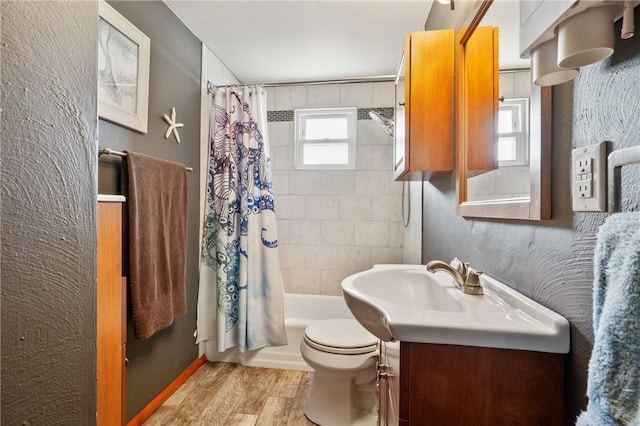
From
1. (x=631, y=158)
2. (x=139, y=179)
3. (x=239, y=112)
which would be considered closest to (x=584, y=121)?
(x=631, y=158)

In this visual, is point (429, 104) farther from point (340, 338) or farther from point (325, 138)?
point (325, 138)

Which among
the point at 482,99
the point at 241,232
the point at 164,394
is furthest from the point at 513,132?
the point at 164,394

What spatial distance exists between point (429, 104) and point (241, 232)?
4.87ft

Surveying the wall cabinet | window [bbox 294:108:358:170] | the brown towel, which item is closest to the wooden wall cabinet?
the brown towel

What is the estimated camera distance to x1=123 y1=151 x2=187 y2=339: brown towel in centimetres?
146

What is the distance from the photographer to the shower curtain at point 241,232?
2.19 m

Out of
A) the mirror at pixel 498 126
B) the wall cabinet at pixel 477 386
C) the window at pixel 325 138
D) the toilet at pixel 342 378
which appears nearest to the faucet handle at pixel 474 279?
the mirror at pixel 498 126

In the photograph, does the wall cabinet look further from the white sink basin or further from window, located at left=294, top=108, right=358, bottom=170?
window, located at left=294, top=108, right=358, bottom=170

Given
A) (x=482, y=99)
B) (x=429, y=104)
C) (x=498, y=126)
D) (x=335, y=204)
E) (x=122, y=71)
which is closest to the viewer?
(x=498, y=126)

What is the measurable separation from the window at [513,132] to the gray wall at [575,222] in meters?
0.12

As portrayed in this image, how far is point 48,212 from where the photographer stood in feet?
1.60

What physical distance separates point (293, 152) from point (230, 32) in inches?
43.2

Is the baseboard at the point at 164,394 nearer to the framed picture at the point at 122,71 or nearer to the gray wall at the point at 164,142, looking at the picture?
the gray wall at the point at 164,142

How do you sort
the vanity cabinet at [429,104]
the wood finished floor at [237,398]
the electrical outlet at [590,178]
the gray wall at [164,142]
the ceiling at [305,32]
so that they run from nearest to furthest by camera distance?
the electrical outlet at [590,178]
the vanity cabinet at [429,104]
the gray wall at [164,142]
the wood finished floor at [237,398]
the ceiling at [305,32]
